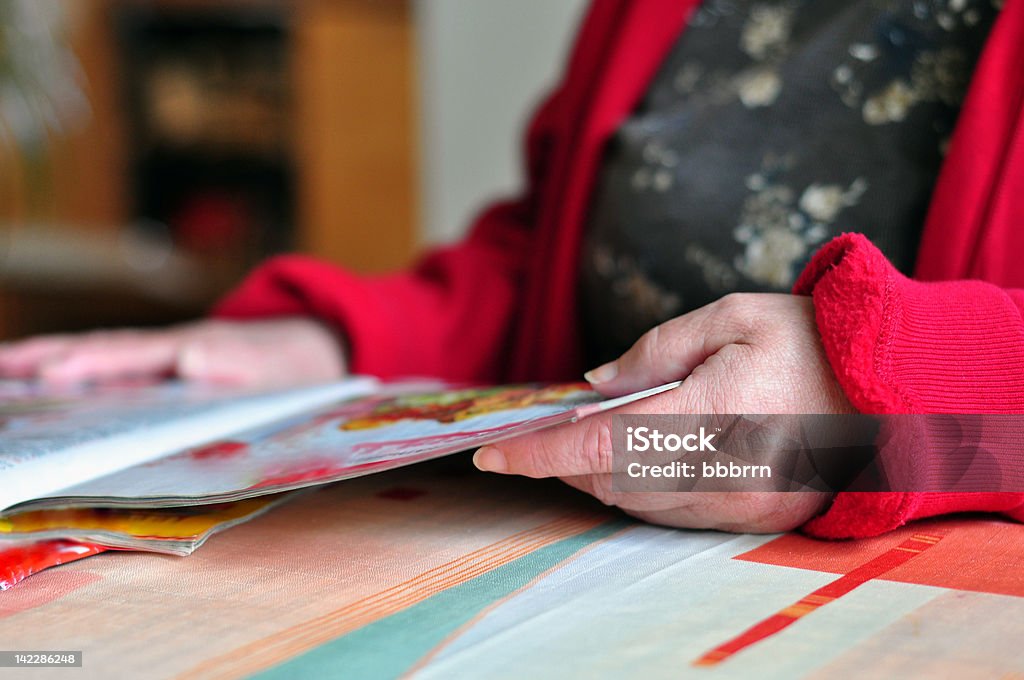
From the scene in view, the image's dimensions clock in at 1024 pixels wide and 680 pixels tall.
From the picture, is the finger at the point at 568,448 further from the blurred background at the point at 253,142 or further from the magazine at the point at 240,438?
the blurred background at the point at 253,142

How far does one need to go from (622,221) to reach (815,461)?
306 mm

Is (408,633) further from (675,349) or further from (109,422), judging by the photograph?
(109,422)

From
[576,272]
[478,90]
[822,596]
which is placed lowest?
[822,596]

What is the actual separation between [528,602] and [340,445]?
0.14 metres

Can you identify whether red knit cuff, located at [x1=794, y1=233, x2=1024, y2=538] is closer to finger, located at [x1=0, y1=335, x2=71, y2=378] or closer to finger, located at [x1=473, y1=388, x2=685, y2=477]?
finger, located at [x1=473, y1=388, x2=685, y2=477]

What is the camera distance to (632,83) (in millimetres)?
756

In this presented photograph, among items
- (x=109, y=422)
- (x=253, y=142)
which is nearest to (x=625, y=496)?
(x=109, y=422)

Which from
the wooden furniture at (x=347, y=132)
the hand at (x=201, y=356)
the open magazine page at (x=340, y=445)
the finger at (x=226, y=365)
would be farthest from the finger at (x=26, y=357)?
the wooden furniture at (x=347, y=132)

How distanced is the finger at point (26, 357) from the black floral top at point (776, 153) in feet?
1.46

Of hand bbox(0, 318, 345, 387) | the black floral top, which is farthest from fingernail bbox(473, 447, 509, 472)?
hand bbox(0, 318, 345, 387)

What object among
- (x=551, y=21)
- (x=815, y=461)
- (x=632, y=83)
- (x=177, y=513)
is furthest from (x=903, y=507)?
(x=551, y=21)

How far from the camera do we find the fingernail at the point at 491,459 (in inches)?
16.0

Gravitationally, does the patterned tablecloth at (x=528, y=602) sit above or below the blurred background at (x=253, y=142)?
below

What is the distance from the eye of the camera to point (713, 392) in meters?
0.40
